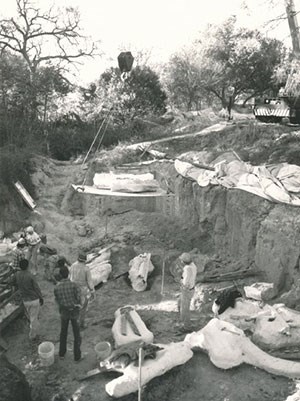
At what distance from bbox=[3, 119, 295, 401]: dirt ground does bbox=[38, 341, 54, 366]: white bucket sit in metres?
0.09

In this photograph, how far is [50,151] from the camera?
16.2 m

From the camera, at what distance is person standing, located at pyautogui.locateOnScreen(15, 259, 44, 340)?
6.57 metres

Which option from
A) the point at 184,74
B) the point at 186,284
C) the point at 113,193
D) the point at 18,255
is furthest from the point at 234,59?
the point at 186,284

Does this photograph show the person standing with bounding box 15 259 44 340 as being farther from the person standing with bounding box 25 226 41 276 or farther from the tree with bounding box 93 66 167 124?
the tree with bounding box 93 66 167 124

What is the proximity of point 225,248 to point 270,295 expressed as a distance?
6.37 ft

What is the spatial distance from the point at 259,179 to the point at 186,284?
10.1 ft

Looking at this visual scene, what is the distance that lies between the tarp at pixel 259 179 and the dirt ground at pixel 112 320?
1.57 m

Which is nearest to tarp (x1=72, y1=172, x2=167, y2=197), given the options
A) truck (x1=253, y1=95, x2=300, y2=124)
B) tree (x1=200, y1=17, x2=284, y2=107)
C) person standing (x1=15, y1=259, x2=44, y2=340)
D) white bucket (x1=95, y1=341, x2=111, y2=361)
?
person standing (x1=15, y1=259, x2=44, y2=340)

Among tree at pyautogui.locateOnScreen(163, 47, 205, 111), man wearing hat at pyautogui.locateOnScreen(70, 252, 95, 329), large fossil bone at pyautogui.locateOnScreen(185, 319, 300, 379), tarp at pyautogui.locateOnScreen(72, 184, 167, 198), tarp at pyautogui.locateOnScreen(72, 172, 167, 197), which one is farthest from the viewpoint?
tree at pyautogui.locateOnScreen(163, 47, 205, 111)

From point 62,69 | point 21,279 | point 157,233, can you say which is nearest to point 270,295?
point 157,233

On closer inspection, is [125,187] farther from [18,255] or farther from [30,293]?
[30,293]

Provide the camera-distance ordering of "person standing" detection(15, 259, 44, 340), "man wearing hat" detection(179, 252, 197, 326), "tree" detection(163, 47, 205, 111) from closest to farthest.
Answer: "person standing" detection(15, 259, 44, 340)
"man wearing hat" detection(179, 252, 197, 326)
"tree" detection(163, 47, 205, 111)

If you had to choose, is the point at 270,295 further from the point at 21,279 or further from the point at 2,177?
the point at 2,177

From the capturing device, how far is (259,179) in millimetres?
9000
